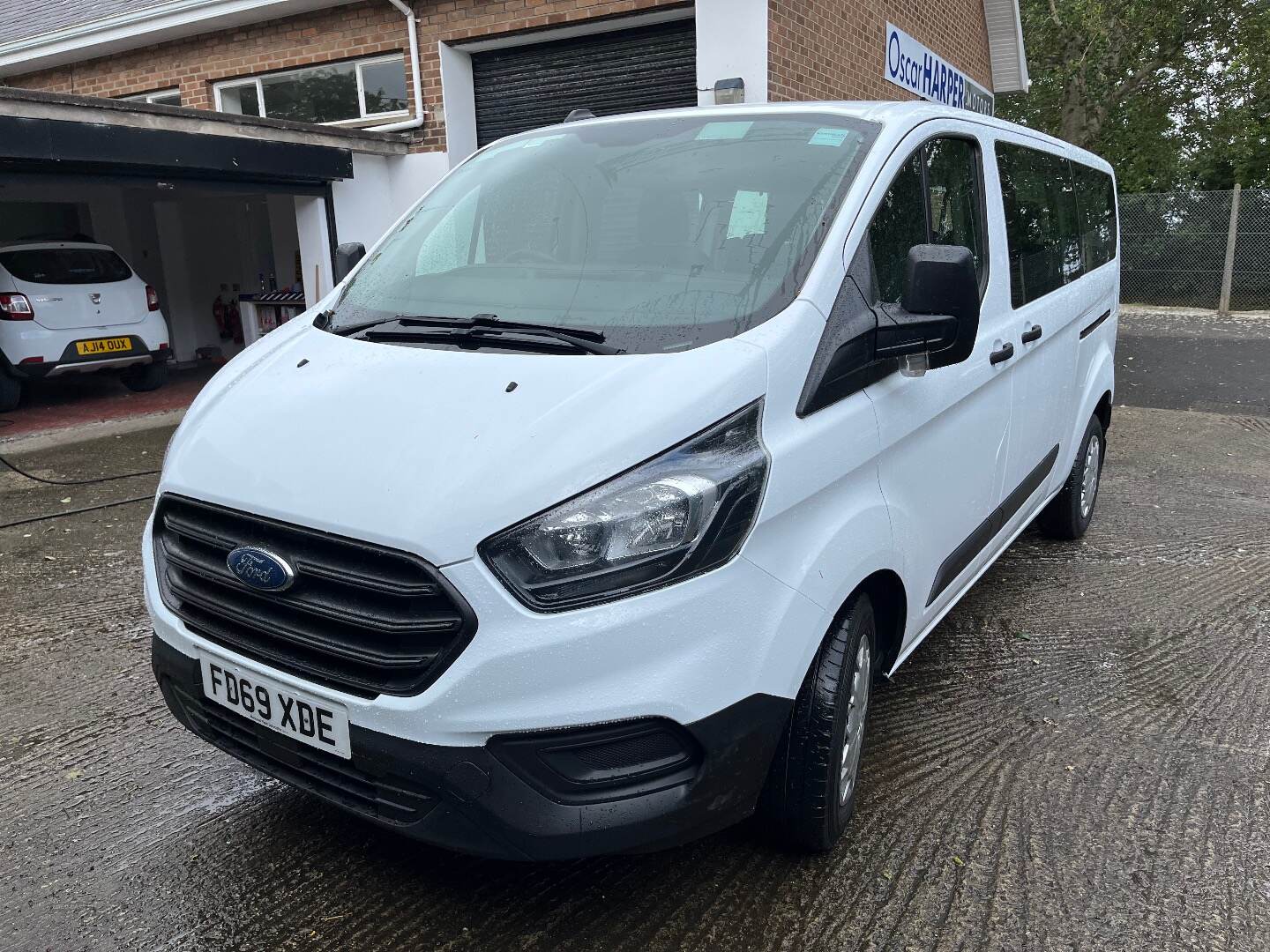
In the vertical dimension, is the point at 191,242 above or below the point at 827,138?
below

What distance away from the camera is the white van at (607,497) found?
202cm

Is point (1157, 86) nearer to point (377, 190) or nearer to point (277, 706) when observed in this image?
point (377, 190)

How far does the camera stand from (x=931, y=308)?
8.35 ft

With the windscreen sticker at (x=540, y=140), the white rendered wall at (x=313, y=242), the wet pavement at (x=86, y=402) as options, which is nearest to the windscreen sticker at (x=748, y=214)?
the windscreen sticker at (x=540, y=140)

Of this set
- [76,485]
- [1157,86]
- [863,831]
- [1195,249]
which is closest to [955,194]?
[863,831]

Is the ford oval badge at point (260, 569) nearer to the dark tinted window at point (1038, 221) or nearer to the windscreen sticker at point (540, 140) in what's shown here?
the windscreen sticker at point (540, 140)

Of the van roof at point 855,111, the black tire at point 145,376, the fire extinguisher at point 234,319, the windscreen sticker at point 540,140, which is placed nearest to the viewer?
the van roof at point 855,111

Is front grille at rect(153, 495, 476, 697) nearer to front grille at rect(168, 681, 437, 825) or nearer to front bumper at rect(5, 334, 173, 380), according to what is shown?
front grille at rect(168, 681, 437, 825)

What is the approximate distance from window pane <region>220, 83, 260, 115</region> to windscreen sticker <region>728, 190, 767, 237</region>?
1139 cm

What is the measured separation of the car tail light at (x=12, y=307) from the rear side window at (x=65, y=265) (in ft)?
0.69

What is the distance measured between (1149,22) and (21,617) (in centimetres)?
2359

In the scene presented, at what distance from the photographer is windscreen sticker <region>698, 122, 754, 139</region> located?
3096mm

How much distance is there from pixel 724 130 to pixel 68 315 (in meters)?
9.10

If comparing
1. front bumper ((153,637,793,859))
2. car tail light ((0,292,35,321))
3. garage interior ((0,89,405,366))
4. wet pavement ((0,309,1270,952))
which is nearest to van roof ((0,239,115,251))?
garage interior ((0,89,405,366))
